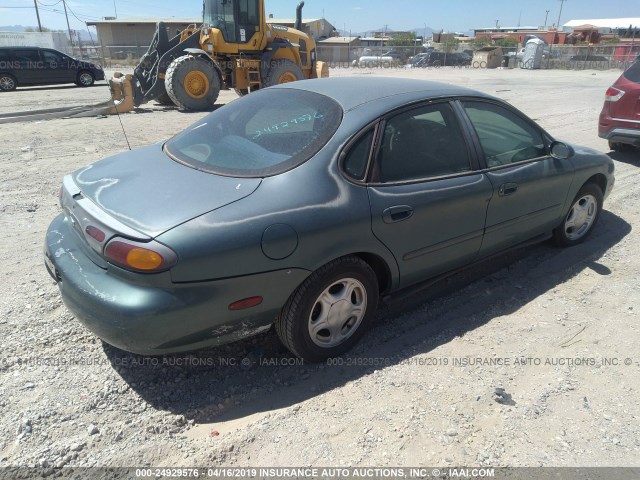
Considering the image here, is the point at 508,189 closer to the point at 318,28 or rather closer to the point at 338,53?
the point at 338,53

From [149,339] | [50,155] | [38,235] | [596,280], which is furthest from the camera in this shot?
[50,155]

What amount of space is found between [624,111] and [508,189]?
5.27 meters

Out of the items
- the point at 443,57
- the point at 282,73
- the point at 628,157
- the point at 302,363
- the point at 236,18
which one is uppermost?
the point at 236,18

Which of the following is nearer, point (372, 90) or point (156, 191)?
point (156, 191)

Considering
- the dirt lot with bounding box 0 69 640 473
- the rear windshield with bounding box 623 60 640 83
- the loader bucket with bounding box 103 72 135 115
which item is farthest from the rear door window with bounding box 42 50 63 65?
the rear windshield with bounding box 623 60 640 83

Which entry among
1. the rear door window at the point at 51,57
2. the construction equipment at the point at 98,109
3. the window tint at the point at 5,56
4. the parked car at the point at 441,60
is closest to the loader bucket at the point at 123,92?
the construction equipment at the point at 98,109

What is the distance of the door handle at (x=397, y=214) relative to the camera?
285cm

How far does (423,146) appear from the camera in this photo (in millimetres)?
3193

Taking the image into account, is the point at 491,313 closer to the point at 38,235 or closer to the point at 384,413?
the point at 384,413

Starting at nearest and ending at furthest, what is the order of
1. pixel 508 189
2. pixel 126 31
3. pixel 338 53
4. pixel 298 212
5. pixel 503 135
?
1. pixel 298 212
2. pixel 508 189
3. pixel 503 135
4. pixel 338 53
5. pixel 126 31

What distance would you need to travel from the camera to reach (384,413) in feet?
8.32

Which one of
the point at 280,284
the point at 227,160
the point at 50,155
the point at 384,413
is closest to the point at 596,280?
the point at 384,413

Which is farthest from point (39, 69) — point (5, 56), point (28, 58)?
point (5, 56)

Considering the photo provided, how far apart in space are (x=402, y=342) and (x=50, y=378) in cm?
217
